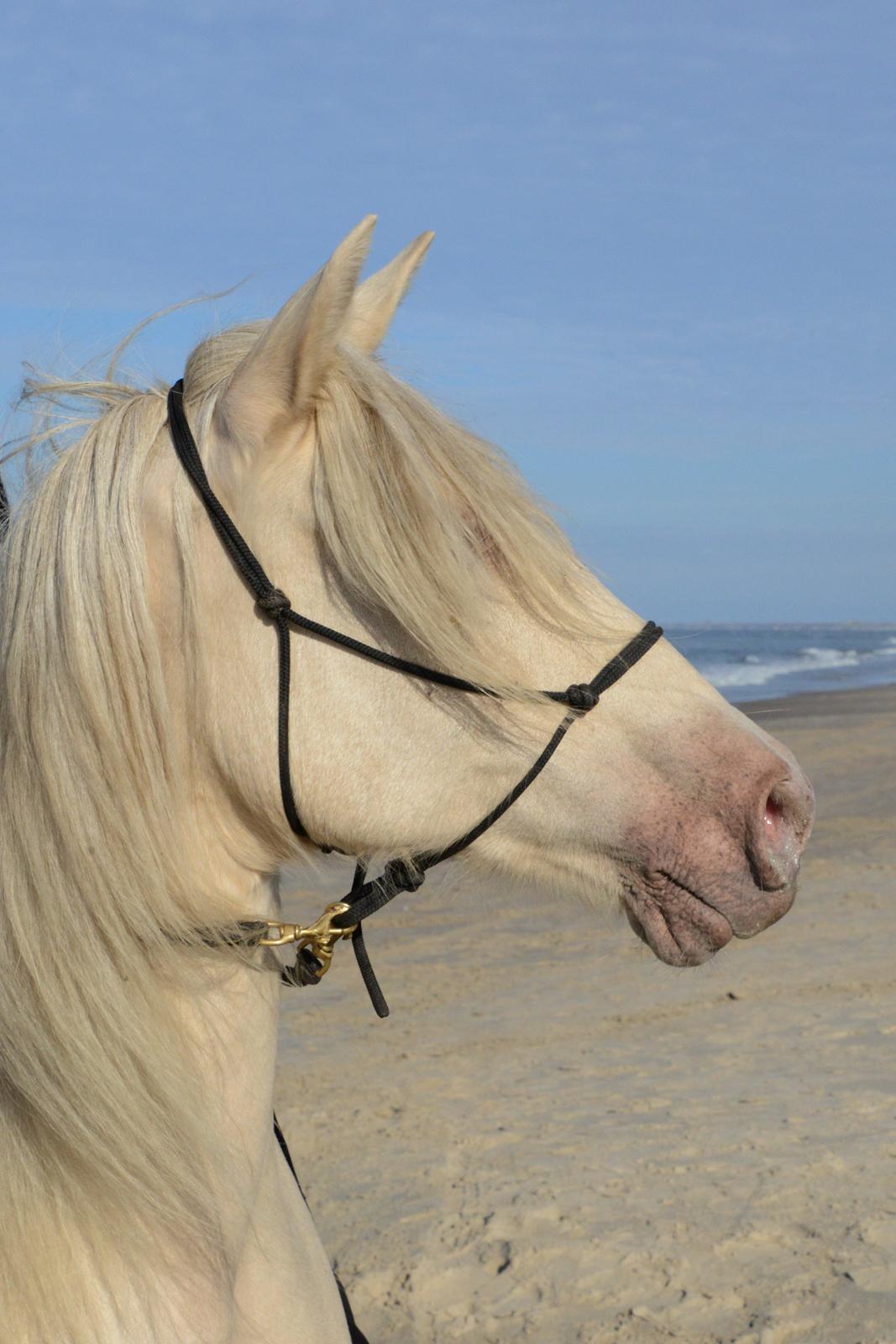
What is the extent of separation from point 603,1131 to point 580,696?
9.95ft

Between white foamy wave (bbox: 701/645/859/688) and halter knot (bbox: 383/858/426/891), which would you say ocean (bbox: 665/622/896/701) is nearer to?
white foamy wave (bbox: 701/645/859/688)

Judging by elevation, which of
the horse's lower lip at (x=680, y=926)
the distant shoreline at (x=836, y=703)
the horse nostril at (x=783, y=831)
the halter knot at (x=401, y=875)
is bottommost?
the distant shoreline at (x=836, y=703)

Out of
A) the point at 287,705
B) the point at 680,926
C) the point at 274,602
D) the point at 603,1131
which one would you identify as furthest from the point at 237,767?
the point at 603,1131

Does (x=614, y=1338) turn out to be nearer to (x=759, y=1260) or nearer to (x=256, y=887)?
(x=759, y=1260)

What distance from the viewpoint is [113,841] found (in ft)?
4.34

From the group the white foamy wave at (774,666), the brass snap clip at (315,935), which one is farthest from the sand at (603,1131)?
the white foamy wave at (774,666)

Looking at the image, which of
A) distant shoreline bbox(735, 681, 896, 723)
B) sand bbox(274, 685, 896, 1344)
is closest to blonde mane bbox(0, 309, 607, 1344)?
sand bbox(274, 685, 896, 1344)

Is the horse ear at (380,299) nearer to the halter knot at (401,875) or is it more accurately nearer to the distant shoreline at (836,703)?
the halter knot at (401,875)

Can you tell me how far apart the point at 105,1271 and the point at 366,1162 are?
2.74 metres

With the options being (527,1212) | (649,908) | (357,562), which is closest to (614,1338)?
(527,1212)

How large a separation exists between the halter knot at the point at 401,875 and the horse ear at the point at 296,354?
554 millimetres

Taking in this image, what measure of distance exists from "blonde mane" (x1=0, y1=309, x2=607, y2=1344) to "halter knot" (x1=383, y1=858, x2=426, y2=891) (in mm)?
234

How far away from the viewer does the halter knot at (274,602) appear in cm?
136

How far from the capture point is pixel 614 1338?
2.82m
